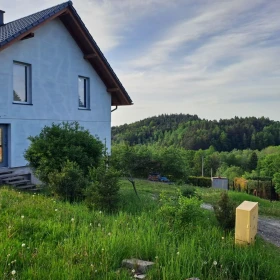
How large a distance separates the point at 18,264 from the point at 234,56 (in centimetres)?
1663

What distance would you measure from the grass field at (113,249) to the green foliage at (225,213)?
0.46m

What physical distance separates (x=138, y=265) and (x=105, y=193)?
3204 millimetres

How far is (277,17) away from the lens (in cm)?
1377

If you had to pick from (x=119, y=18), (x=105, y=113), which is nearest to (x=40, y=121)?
(x=105, y=113)

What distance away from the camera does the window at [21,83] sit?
515 inches

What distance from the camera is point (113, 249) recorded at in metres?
4.16

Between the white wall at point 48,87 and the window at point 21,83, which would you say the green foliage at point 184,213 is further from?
the window at point 21,83

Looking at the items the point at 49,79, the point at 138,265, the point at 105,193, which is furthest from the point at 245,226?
the point at 49,79

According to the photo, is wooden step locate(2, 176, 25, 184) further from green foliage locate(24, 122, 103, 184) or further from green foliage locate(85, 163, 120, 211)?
green foliage locate(85, 163, 120, 211)

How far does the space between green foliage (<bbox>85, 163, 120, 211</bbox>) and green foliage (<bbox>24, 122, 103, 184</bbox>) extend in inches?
110

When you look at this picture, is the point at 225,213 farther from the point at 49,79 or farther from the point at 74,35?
the point at 74,35

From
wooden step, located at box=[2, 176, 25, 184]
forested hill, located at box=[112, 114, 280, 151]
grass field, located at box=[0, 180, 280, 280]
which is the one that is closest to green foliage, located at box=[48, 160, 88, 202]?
grass field, located at box=[0, 180, 280, 280]

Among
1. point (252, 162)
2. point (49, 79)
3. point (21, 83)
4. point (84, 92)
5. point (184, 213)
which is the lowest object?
point (252, 162)

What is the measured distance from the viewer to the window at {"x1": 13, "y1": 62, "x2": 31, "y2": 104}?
1309 cm
